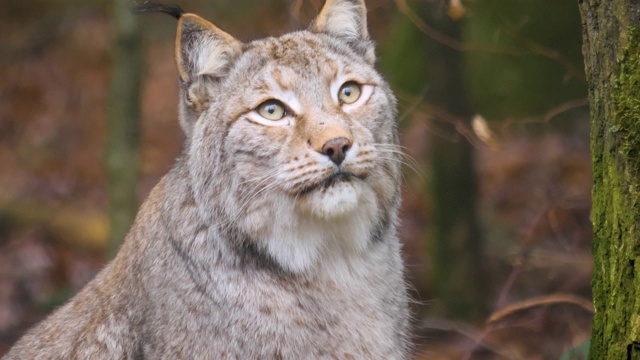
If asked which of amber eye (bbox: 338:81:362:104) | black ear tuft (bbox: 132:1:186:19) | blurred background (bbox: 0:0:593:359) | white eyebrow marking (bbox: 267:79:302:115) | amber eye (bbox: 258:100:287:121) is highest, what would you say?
black ear tuft (bbox: 132:1:186:19)

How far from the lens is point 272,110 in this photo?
13.9 feet

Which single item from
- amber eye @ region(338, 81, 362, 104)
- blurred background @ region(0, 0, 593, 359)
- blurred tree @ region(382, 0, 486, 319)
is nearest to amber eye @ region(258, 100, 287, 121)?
amber eye @ region(338, 81, 362, 104)

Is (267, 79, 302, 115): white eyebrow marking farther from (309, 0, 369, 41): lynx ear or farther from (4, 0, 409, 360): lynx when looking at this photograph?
(309, 0, 369, 41): lynx ear

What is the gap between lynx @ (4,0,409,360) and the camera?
413cm

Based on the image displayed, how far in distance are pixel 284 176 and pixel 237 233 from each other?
15.2 inches

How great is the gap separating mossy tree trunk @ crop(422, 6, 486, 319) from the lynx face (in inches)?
144

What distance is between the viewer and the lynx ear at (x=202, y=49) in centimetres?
432

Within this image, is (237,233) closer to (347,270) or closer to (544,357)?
(347,270)

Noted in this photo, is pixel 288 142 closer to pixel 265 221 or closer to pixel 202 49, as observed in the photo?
pixel 265 221

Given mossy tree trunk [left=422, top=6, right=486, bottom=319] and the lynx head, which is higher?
the lynx head

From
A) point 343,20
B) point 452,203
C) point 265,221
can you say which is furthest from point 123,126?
point 265,221

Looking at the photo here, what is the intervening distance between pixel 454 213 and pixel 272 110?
463cm

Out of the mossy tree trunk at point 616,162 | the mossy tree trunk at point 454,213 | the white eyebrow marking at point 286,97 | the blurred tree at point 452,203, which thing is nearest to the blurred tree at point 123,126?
the blurred tree at point 452,203

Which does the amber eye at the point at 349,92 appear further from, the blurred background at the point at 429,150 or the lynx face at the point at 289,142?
the blurred background at the point at 429,150
